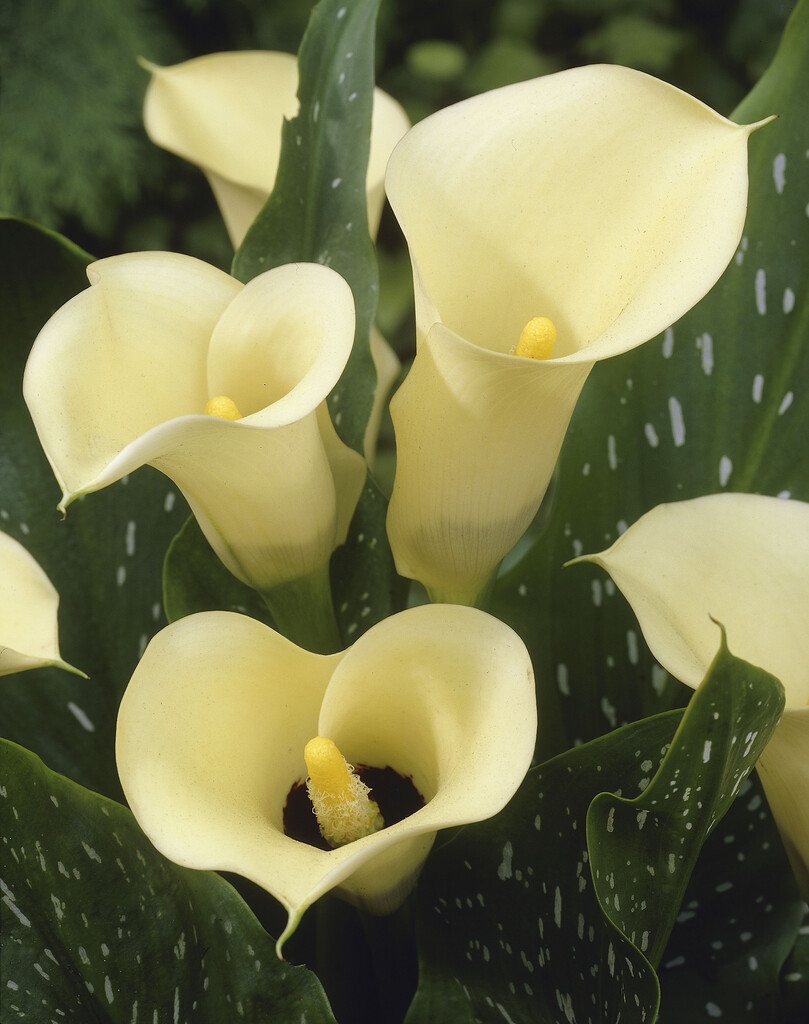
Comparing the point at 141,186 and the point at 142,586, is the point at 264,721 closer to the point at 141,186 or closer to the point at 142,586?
Result: the point at 142,586

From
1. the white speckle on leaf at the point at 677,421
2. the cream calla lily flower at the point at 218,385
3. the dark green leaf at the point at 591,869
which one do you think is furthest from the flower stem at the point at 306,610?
the white speckle on leaf at the point at 677,421

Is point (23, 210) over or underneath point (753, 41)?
underneath

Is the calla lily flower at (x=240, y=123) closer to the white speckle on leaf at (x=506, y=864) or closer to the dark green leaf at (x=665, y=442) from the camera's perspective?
the dark green leaf at (x=665, y=442)

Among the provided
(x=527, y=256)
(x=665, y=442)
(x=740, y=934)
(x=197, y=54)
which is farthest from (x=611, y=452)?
(x=197, y=54)

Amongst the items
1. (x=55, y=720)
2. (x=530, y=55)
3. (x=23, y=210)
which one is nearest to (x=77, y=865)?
(x=55, y=720)

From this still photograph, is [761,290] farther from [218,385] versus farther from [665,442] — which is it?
[218,385]

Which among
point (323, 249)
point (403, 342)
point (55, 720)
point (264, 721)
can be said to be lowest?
point (403, 342)
